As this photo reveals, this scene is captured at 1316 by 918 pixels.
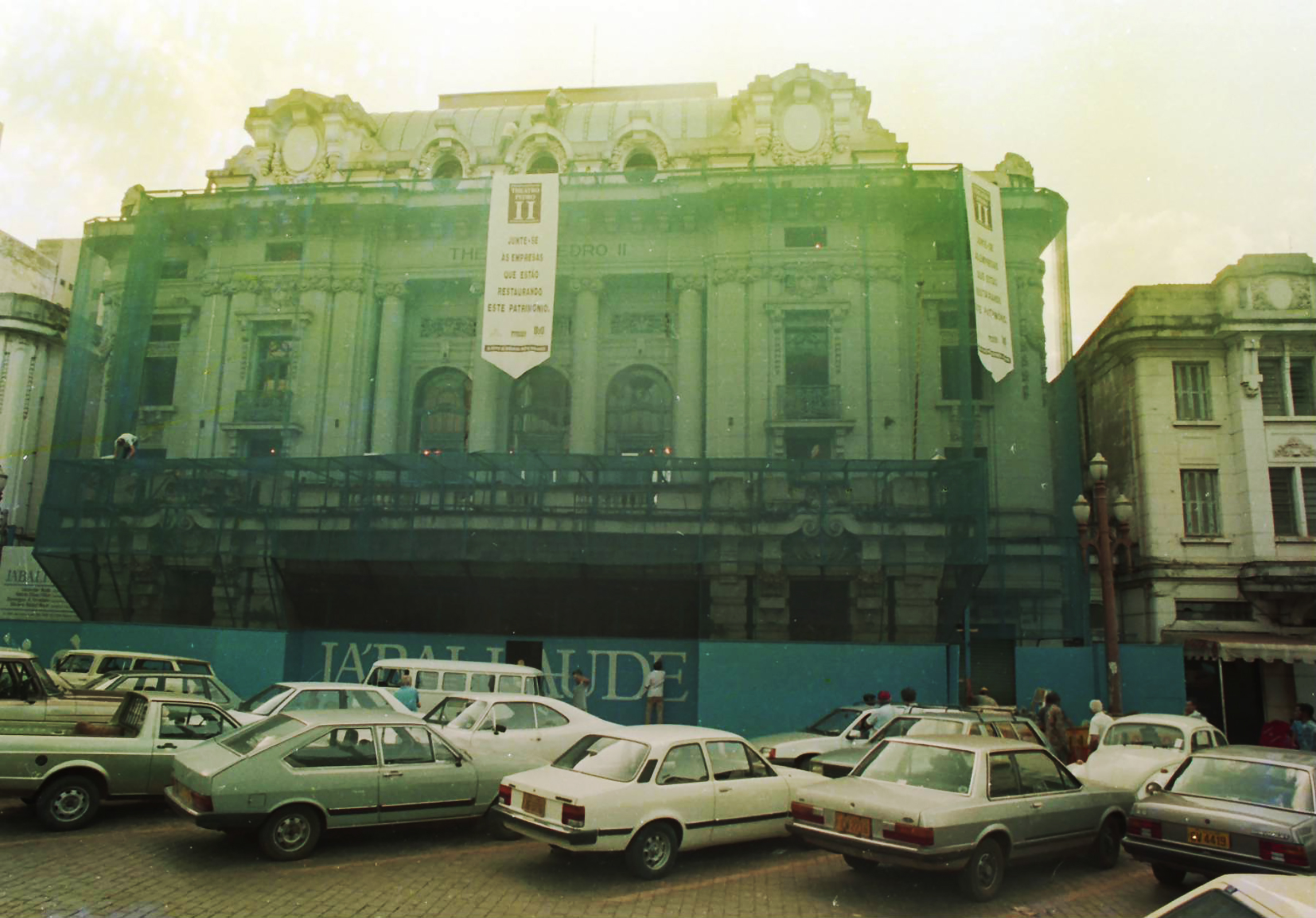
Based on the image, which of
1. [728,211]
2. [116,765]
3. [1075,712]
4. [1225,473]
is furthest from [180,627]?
[1225,473]

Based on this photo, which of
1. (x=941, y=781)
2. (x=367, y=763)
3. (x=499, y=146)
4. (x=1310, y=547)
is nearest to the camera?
(x=941, y=781)

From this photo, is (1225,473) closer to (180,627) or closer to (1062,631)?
(1062,631)

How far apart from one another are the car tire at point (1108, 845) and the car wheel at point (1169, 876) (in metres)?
0.56

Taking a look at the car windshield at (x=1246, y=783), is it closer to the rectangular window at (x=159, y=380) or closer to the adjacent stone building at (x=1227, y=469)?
the adjacent stone building at (x=1227, y=469)

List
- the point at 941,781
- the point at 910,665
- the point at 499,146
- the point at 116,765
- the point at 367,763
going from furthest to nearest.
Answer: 1. the point at 499,146
2. the point at 910,665
3. the point at 116,765
4. the point at 367,763
5. the point at 941,781

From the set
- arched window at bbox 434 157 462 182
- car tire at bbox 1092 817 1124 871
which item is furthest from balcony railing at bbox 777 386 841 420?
car tire at bbox 1092 817 1124 871

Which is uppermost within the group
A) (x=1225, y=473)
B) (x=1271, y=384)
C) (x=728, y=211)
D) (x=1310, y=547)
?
(x=728, y=211)

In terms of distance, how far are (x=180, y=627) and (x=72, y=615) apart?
9237 millimetres

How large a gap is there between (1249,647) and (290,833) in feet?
71.8

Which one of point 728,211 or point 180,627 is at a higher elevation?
point 728,211

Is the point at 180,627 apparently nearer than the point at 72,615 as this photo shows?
Yes

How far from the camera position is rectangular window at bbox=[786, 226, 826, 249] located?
90.1 ft

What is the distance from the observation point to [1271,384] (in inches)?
1005

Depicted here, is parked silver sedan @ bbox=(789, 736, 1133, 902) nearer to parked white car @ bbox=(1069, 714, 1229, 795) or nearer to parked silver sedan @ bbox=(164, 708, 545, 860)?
parked white car @ bbox=(1069, 714, 1229, 795)
